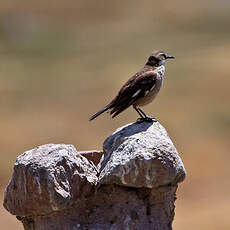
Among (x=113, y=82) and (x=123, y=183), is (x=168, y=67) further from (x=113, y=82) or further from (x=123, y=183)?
(x=123, y=183)

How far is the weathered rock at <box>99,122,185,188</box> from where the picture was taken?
9.04 m

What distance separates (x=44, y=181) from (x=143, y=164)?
0.85 meters

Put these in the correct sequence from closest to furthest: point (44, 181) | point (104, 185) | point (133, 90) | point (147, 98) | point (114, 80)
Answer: point (44, 181) → point (104, 185) → point (133, 90) → point (147, 98) → point (114, 80)

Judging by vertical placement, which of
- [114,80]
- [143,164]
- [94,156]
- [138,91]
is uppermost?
[114,80]

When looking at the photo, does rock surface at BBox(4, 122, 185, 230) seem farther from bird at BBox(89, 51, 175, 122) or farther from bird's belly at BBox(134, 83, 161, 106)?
bird's belly at BBox(134, 83, 161, 106)

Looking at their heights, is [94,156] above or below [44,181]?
above

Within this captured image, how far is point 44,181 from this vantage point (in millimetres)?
8898

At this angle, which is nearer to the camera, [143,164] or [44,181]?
[44,181]

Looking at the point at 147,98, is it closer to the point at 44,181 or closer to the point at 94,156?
the point at 94,156

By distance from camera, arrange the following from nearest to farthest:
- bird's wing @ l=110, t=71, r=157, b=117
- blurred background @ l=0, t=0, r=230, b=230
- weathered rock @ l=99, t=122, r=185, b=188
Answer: weathered rock @ l=99, t=122, r=185, b=188
bird's wing @ l=110, t=71, r=157, b=117
blurred background @ l=0, t=0, r=230, b=230

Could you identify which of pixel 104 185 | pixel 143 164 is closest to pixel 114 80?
pixel 104 185

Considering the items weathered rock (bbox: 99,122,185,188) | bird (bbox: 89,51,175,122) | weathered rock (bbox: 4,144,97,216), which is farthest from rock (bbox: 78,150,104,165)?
weathered rock (bbox: 4,144,97,216)

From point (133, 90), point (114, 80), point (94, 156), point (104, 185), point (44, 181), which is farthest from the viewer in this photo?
point (114, 80)

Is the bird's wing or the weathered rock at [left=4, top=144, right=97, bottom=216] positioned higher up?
the bird's wing
